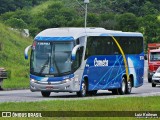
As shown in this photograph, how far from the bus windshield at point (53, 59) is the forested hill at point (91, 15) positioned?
89651 millimetres

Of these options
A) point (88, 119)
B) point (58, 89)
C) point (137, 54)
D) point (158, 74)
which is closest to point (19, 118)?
point (88, 119)

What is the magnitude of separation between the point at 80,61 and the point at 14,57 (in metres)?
34.7

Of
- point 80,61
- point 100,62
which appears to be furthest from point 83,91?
point 100,62

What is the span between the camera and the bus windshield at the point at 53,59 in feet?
112

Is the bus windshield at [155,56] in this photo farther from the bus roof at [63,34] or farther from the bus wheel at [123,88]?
the bus roof at [63,34]

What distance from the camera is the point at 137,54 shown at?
134 feet

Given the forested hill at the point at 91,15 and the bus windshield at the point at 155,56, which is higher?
the bus windshield at the point at 155,56

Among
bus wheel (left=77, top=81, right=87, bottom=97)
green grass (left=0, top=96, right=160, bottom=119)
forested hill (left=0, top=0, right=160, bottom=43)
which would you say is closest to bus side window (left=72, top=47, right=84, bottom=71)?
bus wheel (left=77, top=81, right=87, bottom=97)

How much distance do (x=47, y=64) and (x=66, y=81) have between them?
122 centimetres

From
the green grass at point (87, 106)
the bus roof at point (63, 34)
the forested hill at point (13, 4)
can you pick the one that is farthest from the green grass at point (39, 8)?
the green grass at point (87, 106)

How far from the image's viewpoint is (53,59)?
1342 inches

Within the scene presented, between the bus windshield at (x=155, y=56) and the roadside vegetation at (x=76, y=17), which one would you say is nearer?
the bus windshield at (x=155, y=56)

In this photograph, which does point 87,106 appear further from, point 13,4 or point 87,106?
point 13,4

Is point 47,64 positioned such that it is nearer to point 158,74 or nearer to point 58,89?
point 58,89
